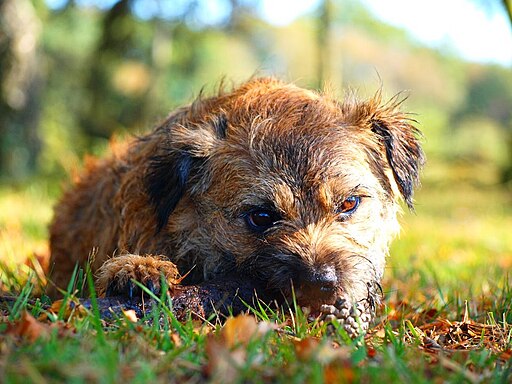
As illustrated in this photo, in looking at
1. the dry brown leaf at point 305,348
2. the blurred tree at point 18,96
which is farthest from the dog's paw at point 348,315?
the blurred tree at point 18,96

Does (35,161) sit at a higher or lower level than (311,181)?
lower

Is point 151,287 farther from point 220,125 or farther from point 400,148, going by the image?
point 400,148

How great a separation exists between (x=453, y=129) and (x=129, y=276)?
Result: 2234cm

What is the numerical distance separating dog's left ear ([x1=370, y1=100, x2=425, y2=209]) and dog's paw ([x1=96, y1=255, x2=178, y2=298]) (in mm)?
1568

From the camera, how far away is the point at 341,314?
10.1 feet

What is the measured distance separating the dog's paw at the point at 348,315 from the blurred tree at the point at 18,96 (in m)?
11.1

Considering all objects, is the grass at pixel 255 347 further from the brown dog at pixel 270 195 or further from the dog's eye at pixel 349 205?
the dog's eye at pixel 349 205

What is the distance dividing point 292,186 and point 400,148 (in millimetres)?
977

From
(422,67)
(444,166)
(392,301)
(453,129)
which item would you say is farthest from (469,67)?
(392,301)

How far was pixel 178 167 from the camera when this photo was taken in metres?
3.97

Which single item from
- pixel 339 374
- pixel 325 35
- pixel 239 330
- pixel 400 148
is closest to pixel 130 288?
pixel 239 330

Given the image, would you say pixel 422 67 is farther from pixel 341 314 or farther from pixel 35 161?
pixel 341 314

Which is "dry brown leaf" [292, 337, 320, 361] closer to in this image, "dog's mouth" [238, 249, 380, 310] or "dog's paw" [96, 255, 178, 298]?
"dog's mouth" [238, 249, 380, 310]

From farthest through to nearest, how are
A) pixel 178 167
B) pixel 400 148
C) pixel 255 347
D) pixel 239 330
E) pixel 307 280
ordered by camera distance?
1. pixel 400 148
2. pixel 178 167
3. pixel 307 280
4. pixel 239 330
5. pixel 255 347
